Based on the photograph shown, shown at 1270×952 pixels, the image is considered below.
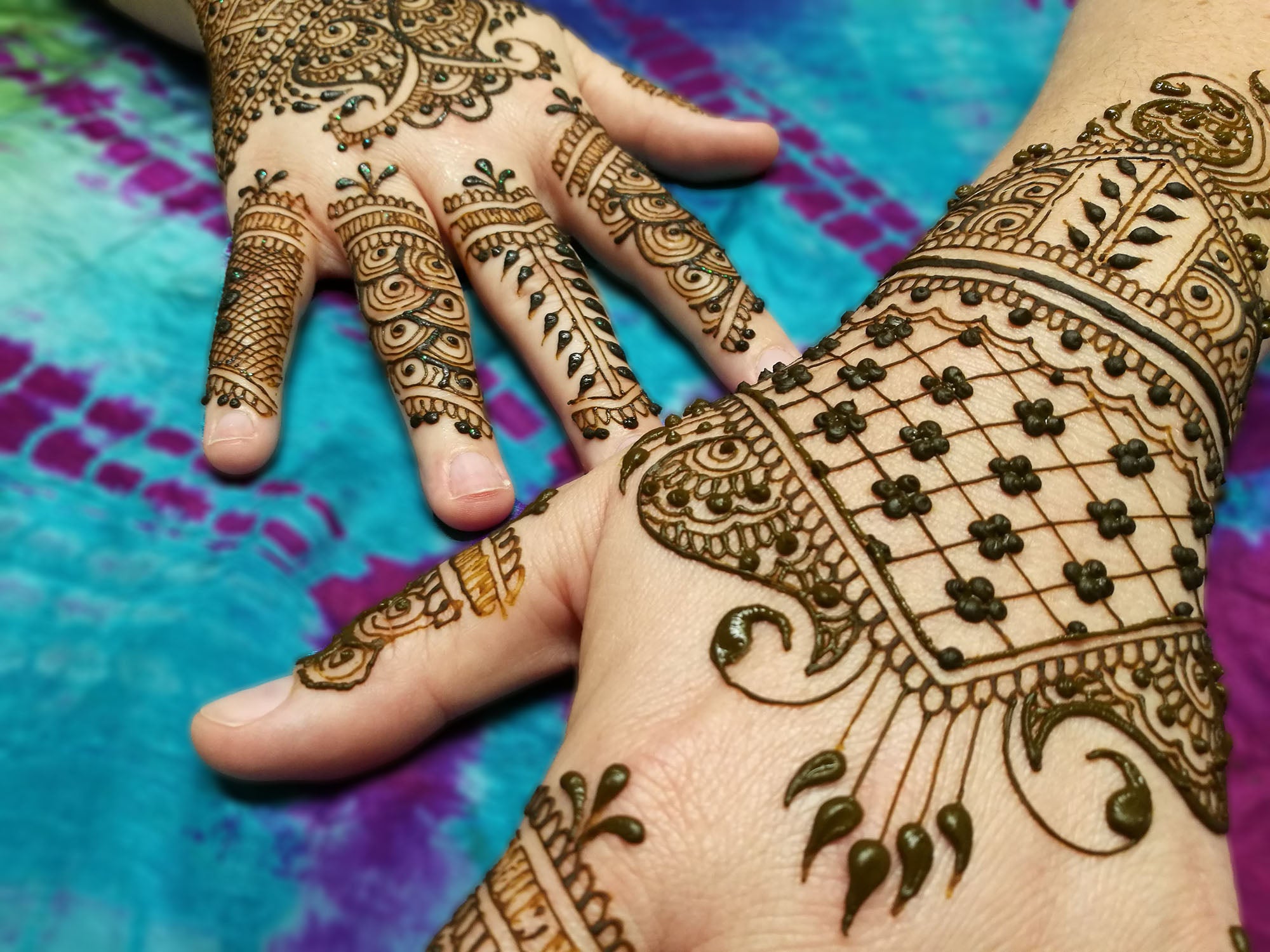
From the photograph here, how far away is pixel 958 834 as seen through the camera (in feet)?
2.45

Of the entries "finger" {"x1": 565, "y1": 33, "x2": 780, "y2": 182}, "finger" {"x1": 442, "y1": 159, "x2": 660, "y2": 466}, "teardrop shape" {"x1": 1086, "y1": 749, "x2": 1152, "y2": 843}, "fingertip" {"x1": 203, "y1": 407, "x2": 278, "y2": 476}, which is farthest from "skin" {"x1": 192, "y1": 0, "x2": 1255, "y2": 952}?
"finger" {"x1": 565, "y1": 33, "x2": 780, "y2": 182}

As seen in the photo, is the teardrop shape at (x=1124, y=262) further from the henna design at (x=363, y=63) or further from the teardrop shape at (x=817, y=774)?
the henna design at (x=363, y=63)

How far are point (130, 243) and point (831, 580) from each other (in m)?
1.36

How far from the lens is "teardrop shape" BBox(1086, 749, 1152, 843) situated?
764 mm

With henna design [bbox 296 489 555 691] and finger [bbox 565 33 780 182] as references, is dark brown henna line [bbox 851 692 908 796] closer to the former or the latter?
henna design [bbox 296 489 555 691]

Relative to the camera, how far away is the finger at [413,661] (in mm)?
961

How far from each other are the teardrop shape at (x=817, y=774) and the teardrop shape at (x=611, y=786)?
5.6 inches

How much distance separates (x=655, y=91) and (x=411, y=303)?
680mm

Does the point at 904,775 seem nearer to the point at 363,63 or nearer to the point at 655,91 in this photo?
the point at 655,91

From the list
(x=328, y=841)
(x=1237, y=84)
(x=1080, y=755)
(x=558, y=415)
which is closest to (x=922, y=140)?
(x=1237, y=84)

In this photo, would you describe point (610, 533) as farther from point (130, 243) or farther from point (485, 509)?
point (130, 243)

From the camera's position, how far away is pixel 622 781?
30.9 inches

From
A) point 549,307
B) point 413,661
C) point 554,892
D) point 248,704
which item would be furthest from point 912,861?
point 549,307

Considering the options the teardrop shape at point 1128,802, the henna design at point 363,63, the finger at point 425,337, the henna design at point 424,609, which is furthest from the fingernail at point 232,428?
the teardrop shape at point 1128,802
